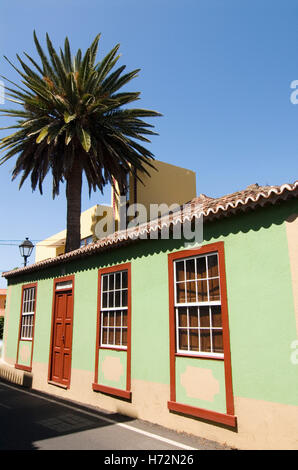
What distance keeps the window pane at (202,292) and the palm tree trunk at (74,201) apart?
9.77 metres

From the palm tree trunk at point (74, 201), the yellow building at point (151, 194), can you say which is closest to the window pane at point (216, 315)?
the palm tree trunk at point (74, 201)

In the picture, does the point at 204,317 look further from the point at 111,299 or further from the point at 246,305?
the point at 111,299

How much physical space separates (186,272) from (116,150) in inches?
385

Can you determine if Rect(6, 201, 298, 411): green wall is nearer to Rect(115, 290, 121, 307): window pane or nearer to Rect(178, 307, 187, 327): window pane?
Rect(178, 307, 187, 327): window pane

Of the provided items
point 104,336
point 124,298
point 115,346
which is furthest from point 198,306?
point 104,336

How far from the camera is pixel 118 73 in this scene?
1526cm

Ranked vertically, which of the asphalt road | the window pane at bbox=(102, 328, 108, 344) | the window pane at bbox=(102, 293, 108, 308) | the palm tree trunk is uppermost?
the palm tree trunk

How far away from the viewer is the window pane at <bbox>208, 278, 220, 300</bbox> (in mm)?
6412

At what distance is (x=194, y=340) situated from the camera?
21.8 ft

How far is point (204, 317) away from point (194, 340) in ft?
1.65

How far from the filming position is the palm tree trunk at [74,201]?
15.6m

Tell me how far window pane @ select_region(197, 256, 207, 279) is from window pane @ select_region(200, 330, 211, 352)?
1.03 meters

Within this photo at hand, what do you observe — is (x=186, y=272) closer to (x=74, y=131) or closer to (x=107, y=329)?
(x=107, y=329)

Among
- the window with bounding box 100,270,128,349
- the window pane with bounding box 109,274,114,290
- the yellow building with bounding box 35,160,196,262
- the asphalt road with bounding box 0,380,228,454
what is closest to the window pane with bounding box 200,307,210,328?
the asphalt road with bounding box 0,380,228,454
